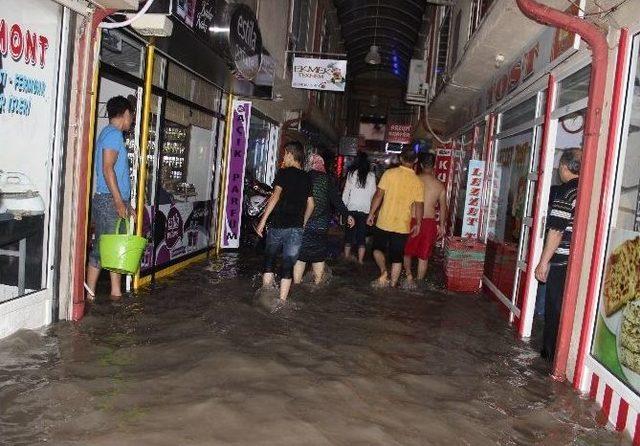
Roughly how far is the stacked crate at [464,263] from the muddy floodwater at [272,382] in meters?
1.91

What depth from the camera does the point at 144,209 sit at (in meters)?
6.52

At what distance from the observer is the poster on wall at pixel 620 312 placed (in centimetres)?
356

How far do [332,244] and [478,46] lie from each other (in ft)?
16.8

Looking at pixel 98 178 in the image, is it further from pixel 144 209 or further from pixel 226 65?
pixel 226 65

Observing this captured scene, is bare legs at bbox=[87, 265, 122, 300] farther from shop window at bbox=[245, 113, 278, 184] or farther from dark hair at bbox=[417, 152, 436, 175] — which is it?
shop window at bbox=[245, 113, 278, 184]

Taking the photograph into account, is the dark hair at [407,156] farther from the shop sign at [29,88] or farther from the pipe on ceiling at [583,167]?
the shop sign at [29,88]

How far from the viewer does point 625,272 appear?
3.73 meters

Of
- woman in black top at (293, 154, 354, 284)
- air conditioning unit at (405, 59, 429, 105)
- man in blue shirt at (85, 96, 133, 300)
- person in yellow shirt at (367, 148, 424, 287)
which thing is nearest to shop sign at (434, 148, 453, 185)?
air conditioning unit at (405, 59, 429, 105)

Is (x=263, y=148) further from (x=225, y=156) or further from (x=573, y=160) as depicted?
(x=573, y=160)

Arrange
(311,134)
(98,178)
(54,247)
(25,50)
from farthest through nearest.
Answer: (311,134), (98,178), (54,247), (25,50)

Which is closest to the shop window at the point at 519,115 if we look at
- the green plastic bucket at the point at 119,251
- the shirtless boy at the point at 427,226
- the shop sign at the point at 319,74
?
the shirtless boy at the point at 427,226

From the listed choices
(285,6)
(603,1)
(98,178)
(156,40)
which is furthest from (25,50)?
(285,6)

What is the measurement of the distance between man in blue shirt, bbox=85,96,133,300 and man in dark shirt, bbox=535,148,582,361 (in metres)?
3.86

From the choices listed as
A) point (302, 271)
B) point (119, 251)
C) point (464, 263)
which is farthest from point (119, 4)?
point (464, 263)
